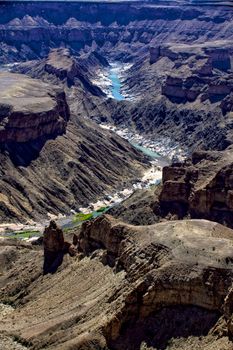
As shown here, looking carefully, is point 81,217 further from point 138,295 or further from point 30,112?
point 138,295

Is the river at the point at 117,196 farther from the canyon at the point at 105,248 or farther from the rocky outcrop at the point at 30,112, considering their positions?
the rocky outcrop at the point at 30,112

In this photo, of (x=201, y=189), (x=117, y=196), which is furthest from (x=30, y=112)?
(x=201, y=189)

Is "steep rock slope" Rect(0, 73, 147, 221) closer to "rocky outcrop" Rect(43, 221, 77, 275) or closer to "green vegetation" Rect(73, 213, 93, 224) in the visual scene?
"green vegetation" Rect(73, 213, 93, 224)

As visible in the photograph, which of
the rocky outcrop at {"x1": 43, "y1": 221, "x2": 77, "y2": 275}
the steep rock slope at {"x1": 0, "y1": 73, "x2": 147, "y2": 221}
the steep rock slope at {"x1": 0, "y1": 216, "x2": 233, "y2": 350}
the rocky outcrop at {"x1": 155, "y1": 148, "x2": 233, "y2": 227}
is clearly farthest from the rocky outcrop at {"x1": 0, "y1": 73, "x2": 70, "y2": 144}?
the steep rock slope at {"x1": 0, "y1": 216, "x2": 233, "y2": 350}

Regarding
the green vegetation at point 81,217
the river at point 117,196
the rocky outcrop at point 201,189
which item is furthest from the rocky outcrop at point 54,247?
the green vegetation at point 81,217

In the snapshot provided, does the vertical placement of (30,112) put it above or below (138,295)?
above

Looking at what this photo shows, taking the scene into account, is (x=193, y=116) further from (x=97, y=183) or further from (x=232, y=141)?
(x=97, y=183)
